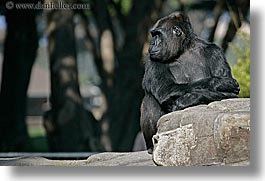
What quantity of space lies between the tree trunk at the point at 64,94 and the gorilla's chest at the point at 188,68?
243 cm

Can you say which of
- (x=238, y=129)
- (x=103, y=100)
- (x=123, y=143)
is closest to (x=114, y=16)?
(x=103, y=100)

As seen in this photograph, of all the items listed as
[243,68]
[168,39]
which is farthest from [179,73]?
[243,68]

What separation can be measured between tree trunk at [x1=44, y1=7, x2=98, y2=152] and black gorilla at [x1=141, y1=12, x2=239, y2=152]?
2384 mm

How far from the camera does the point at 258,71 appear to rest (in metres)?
2.88

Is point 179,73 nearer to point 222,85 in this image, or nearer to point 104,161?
point 222,85

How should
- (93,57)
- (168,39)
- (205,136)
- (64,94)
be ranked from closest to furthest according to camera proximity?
1. (205,136)
2. (168,39)
3. (64,94)
4. (93,57)

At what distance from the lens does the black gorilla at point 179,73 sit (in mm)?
2723

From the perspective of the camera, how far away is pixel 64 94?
208 inches

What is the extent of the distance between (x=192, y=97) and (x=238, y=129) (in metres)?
0.23

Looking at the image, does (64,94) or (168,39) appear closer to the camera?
(168,39)

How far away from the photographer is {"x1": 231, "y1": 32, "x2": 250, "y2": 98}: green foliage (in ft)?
14.4

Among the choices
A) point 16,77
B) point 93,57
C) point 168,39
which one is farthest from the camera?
point 93,57

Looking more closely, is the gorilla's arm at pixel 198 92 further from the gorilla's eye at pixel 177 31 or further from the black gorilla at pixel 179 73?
the gorilla's eye at pixel 177 31

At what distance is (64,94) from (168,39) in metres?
2.57
